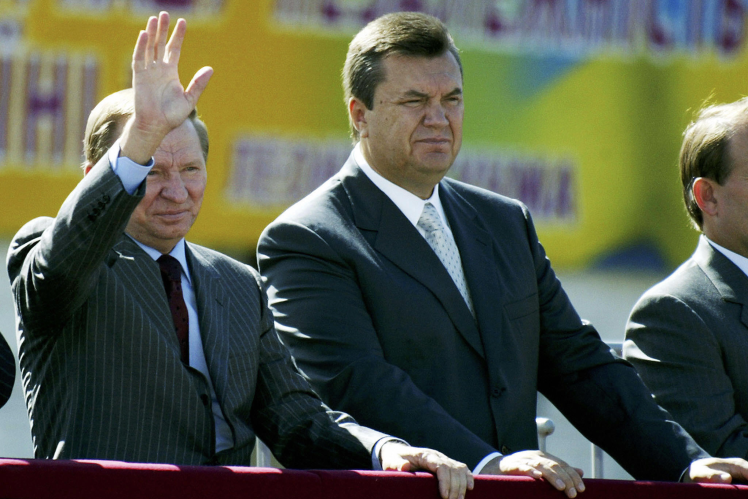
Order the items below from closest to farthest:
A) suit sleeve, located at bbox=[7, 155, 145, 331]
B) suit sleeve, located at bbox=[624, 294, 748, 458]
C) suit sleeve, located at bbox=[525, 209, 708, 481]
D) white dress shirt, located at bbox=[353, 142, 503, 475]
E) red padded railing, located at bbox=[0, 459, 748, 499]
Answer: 1. red padded railing, located at bbox=[0, 459, 748, 499]
2. suit sleeve, located at bbox=[7, 155, 145, 331]
3. suit sleeve, located at bbox=[525, 209, 708, 481]
4. suit sleeve, located at bbox=[624, 294, 748, 458]
5. white dress shirt, located at bbox=[353, 142, 503, 475]

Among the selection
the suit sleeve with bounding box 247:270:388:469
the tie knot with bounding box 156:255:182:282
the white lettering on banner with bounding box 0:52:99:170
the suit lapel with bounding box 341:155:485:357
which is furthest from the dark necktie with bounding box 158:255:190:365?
the white lettering on banner with bounding box 0:52:99:170

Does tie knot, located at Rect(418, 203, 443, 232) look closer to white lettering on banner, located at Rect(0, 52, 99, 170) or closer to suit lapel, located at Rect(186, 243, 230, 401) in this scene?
suit lapel, located at Rect(186, 243, 230, 401)

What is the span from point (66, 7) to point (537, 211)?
237 centimetres

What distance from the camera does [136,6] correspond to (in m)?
4.88

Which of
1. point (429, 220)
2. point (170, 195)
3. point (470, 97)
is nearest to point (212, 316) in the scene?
point (170, 195)

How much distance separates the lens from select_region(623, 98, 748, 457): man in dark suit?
2.93 metres

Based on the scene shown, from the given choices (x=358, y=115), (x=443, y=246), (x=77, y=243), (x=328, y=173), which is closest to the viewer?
(x=77, y=243)

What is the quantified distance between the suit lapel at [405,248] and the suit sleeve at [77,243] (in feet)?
2.94

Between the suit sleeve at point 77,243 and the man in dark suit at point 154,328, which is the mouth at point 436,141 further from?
the suit sleeve at point 77,243

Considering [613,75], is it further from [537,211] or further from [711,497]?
[711,497]

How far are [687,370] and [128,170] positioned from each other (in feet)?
5.45

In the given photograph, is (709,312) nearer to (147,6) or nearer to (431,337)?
(431,337)

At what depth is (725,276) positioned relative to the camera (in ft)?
10.4

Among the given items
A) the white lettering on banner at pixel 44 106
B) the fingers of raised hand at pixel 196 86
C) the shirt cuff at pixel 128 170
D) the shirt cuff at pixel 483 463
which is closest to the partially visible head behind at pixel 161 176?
the fingers of raised hand at pixel 196 86
